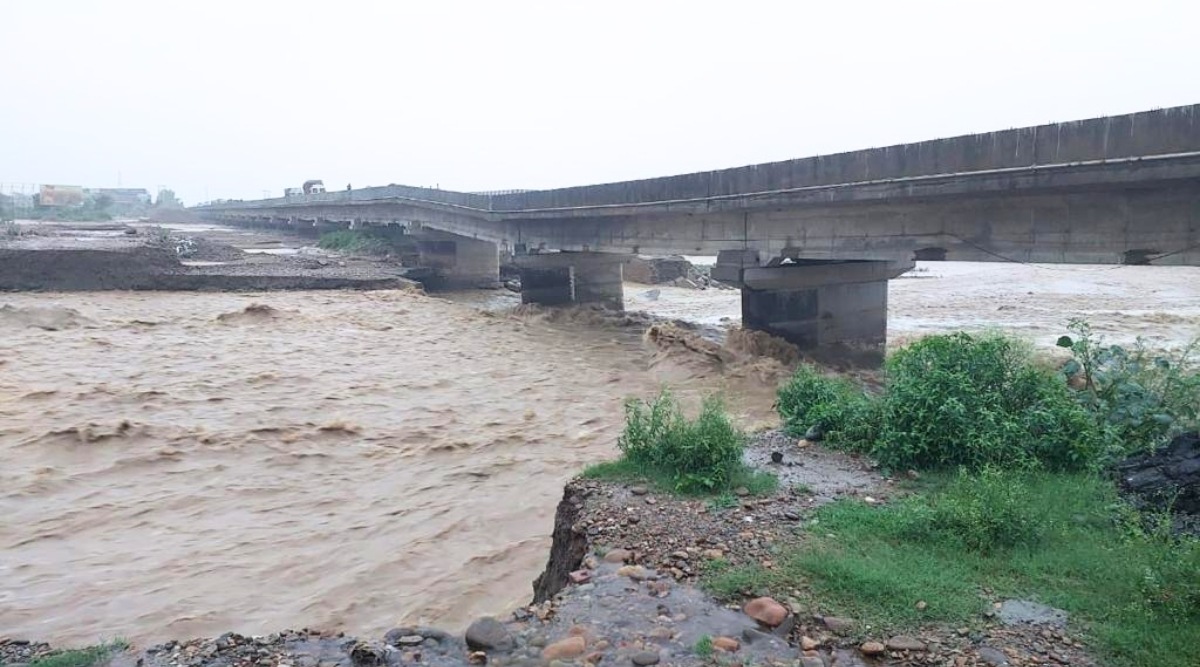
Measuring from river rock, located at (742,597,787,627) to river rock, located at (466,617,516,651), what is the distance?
134cm

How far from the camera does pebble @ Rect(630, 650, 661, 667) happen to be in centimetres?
424

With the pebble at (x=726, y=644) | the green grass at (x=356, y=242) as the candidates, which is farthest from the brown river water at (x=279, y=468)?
the green grass at (x=356, y=242)

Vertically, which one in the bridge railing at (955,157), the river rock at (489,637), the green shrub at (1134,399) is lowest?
the river rock at (489,637)

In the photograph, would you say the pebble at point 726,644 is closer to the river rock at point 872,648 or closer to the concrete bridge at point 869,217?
the river rock at point 872,648

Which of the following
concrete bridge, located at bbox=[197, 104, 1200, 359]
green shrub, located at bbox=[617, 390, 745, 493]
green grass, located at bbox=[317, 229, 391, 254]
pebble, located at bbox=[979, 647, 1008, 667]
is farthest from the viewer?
green grass, located at bbox=[317, 229, 391, 254]

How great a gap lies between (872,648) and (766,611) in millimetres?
597

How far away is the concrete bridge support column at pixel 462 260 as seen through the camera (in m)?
36.8

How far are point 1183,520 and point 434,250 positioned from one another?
3513cm

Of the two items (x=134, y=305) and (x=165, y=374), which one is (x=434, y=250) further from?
(x=165, y=374)

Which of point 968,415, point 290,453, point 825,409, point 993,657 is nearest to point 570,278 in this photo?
point 290,453

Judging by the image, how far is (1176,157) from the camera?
9.55m

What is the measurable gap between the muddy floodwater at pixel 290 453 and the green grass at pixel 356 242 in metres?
19.6

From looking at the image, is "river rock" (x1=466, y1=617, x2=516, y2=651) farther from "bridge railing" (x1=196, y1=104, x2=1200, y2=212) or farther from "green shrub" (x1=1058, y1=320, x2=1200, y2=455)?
"bridge railing" (x1=196, y1=104, x2=1200, y2=212)

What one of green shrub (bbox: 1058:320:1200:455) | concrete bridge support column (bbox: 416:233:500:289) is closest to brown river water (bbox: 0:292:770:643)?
green shrub (bbox: 1058:320:1200:455)
